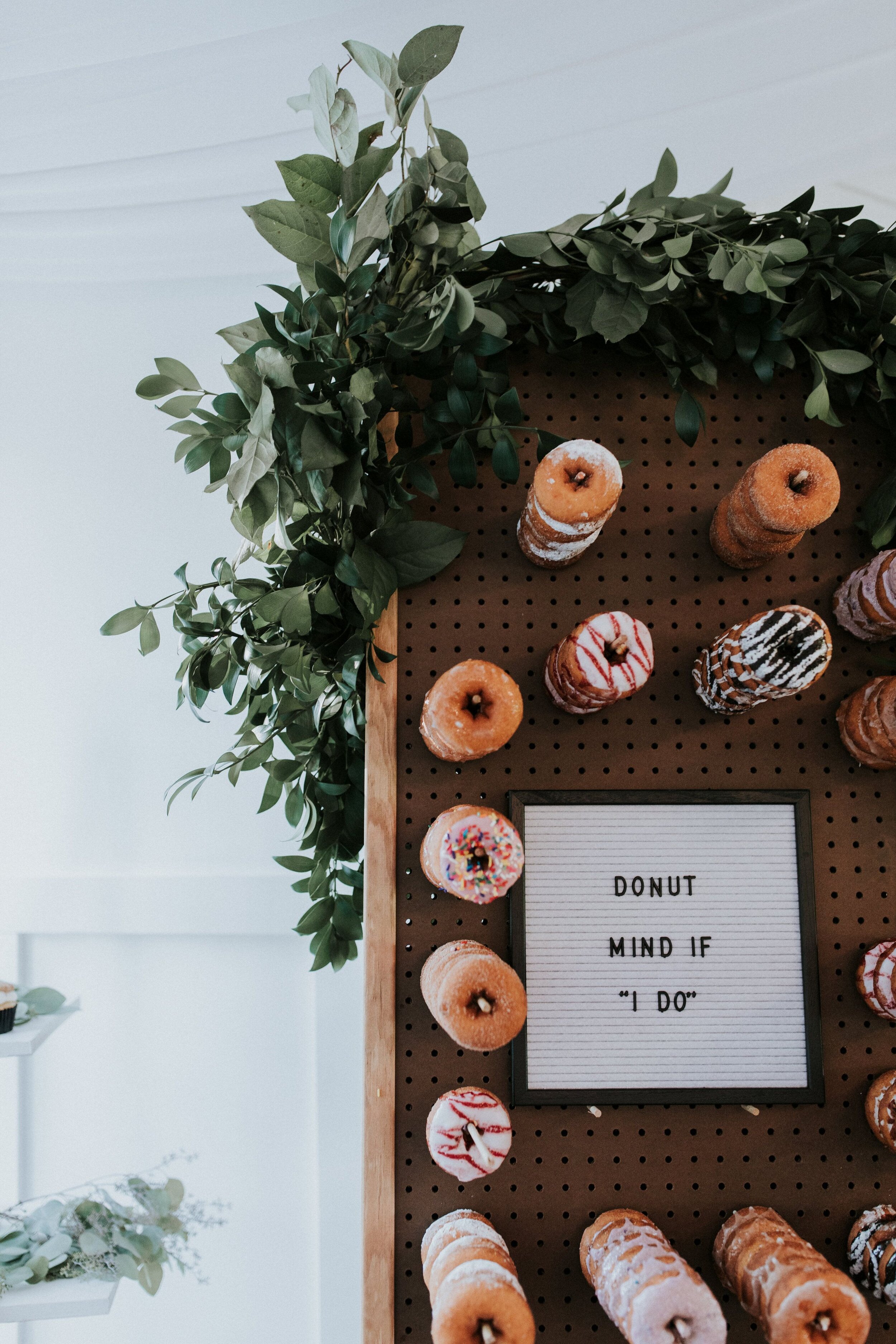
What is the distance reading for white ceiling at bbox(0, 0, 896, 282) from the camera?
1273 millimetres

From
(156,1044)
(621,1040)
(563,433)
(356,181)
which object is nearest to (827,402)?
(563,433)

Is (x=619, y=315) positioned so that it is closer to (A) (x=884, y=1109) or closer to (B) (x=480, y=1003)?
(B) (x=480, y=1003)

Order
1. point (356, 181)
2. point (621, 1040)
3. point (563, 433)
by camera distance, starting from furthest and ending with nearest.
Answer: point (563, 433) < point (621, 1040) < point (356, 181)

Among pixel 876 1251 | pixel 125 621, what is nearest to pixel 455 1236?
pixel 876 1251

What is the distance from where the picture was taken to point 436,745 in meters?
→ 0.89

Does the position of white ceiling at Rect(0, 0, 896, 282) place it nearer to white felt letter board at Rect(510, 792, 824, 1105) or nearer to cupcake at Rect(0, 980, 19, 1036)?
white felt letter board at Rect(510, 792, 824, 1105)

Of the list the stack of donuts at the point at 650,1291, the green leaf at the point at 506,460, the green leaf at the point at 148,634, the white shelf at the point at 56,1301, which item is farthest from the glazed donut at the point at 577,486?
the white shelf at the point at 56,1301

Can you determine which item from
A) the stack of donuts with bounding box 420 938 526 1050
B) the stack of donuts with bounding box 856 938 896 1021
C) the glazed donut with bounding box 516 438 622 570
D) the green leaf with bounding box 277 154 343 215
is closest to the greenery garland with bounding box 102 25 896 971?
the green leaf with bounding box 277 154 343 215

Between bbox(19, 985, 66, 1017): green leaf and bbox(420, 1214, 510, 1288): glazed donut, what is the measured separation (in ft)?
3.70

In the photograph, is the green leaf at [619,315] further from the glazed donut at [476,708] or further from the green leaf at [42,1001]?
the green leaf at [42,1001]

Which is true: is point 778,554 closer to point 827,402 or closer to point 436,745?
point 827,402

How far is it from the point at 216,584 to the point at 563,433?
1.72ft

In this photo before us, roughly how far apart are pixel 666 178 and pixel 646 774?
74 centimetres

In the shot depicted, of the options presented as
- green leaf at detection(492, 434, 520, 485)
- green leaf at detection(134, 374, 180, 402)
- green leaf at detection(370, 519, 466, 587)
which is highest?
green leaf at detection(134, 374, 180, 402)
